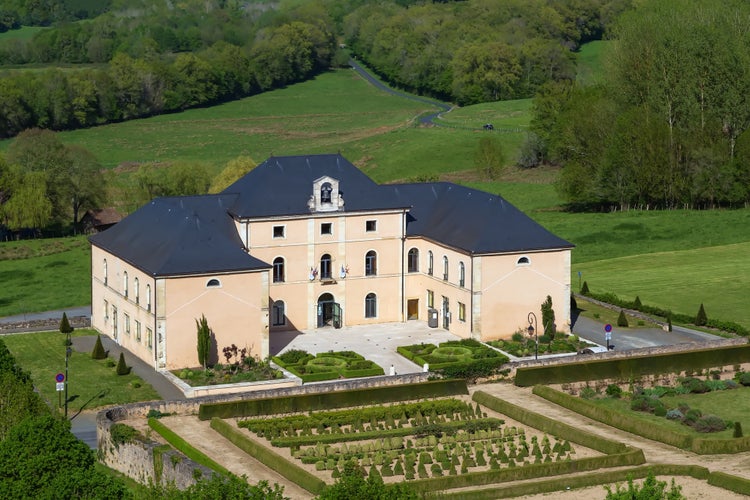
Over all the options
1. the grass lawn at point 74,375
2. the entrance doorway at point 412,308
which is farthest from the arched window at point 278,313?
the grass lawn at point 74,375

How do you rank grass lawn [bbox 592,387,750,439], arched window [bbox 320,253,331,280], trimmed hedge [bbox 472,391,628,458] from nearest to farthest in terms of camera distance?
trimmed hedge [bbox 472,391,628,458], grass lawn [bbox 592,387,750,439], arched window [bbox 320,253,331,280]

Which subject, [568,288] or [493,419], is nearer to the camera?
[493,419]

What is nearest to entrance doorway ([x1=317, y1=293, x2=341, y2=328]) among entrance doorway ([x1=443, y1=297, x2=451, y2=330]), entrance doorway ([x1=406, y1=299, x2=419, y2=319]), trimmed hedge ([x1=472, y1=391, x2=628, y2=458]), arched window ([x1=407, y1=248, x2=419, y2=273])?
entrance doorway ([x1=406, y1=299, x2=419, y2=319])

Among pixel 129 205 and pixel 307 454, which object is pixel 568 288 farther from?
pixel 129 205

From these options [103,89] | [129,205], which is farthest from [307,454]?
[103,89]

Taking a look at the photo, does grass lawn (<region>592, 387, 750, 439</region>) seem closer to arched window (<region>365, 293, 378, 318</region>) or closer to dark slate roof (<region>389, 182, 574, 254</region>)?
dark slate roof (<region>389, 182, 574, 254</region>)

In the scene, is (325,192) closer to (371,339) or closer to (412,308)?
(371,339)

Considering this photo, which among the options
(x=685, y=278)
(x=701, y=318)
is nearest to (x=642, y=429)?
(x=701, y=318)
